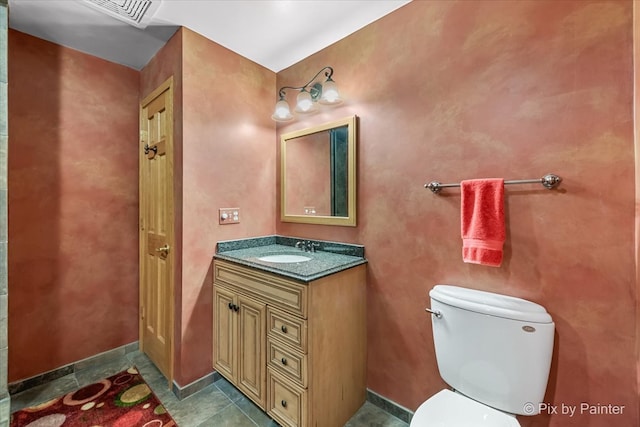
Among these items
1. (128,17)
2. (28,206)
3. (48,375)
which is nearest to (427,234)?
(128,17)

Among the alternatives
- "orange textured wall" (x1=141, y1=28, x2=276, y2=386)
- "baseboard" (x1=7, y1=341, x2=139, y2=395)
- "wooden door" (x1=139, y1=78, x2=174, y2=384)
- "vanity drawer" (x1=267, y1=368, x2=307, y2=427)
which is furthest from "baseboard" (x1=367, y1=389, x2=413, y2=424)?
"baseboard" (x1=7, y1=341, x2=139, y2=395)

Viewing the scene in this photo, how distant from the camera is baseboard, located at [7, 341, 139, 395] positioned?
5.89 feet

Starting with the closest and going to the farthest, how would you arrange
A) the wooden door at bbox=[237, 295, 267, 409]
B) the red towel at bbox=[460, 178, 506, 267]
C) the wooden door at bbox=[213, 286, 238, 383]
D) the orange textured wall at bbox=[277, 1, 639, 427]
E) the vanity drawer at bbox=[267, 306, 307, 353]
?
the orange textured wall at bbox=[277, 1, 639, 427] < the red towel at bbox=[460, 178, 506, 267] < the vanity drawer at bbox=[267, 306, 307, 353] < the wooden door at bbox=[237, 295, 267, 409] < the wooden door at bbox=[213, 286, 238, 383]

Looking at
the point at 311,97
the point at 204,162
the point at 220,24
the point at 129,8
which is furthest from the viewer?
the point at 311,97

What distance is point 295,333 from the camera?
135 centimetres

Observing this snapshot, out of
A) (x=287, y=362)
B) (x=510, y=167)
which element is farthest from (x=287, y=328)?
(x=510, y=167)

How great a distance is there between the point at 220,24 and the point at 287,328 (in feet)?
6.16

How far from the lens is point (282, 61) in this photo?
7.02 ft

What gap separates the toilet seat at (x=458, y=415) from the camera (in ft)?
3.41

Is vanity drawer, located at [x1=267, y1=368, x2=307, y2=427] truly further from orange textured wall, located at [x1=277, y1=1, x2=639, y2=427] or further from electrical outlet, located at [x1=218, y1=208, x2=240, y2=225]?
electrical outlet, located at [x1=218, y1=208, x2=240, y2=225]

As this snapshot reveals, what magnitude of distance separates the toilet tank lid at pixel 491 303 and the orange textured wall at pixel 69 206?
2418 millimetres

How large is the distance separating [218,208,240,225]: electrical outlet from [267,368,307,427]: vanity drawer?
1.02 m

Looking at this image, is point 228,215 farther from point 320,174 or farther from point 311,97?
point 311,97

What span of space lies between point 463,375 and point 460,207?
30.7 inches
